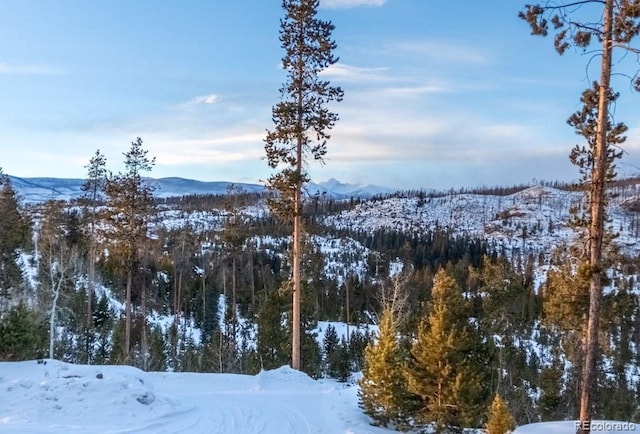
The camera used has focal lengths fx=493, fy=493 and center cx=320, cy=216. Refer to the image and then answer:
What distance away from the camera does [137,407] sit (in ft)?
34.9

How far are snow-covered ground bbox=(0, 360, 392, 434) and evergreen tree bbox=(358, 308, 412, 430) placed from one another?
378 mm

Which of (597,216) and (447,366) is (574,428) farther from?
(597,216)

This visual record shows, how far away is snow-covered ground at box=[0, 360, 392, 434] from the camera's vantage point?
968cm

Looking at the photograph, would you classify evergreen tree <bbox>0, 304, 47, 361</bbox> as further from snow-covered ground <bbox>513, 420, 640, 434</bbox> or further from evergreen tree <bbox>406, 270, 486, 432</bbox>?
snow-covered ground <bbox>513, 420, 640, 434</bbox>

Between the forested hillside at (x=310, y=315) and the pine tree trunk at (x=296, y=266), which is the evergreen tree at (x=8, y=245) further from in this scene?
the pine tree trunk at (x=296, y=266)

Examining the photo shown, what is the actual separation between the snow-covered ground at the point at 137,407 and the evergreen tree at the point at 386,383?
378 millimetres

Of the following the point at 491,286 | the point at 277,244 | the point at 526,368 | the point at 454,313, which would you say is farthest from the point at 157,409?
the point at 277,244

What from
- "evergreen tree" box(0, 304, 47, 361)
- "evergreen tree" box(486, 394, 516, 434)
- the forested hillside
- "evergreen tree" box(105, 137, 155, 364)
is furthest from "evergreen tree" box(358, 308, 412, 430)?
"evergreen tree" box(105, 137, 155, 364)

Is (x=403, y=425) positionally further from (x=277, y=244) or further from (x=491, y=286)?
(x=277, y=244)

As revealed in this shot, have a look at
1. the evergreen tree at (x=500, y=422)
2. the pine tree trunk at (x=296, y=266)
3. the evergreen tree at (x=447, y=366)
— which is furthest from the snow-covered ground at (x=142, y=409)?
the pine tree trunk at (x=296, y=266)

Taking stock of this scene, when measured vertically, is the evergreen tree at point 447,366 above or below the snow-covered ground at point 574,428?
above

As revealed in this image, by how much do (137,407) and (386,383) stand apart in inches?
214

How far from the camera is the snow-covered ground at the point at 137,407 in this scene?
9.68 metres

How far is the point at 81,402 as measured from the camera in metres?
10.4
